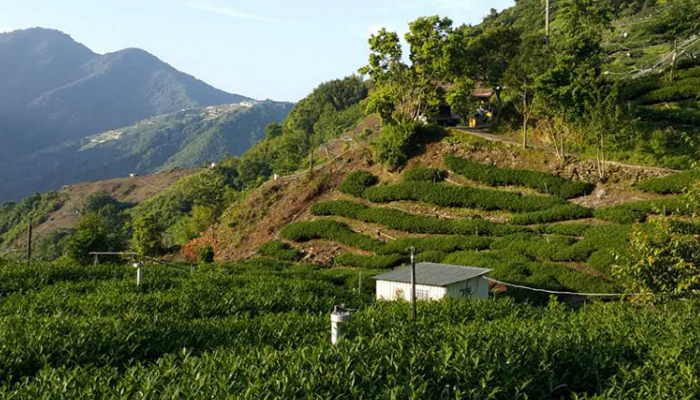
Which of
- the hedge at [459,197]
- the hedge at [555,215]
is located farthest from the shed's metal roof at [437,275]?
the hedge at [459,197]

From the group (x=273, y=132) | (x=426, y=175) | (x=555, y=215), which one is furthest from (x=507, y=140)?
(x=273, y=132)

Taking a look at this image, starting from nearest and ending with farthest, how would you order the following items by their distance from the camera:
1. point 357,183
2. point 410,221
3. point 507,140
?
point 410,221, point 507,140, point 357,183

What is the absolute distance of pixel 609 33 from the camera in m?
71.2

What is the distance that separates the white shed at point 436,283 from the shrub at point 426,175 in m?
15.0

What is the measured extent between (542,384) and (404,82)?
38573mm

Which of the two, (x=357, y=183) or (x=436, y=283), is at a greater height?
(x=357, y=183)

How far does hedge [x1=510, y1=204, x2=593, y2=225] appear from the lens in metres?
28.8

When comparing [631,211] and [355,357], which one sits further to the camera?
[631,211]

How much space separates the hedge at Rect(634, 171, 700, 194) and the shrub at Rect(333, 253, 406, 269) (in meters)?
14.1

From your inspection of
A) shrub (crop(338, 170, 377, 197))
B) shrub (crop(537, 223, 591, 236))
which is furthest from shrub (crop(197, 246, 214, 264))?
shrub (crop(537, 223, 591, 236))

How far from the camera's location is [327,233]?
36.2m

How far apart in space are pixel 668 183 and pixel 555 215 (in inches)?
233

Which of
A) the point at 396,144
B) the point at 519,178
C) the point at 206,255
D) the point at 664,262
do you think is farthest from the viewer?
the point at 396,144

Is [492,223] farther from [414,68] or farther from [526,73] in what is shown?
[414,68]
